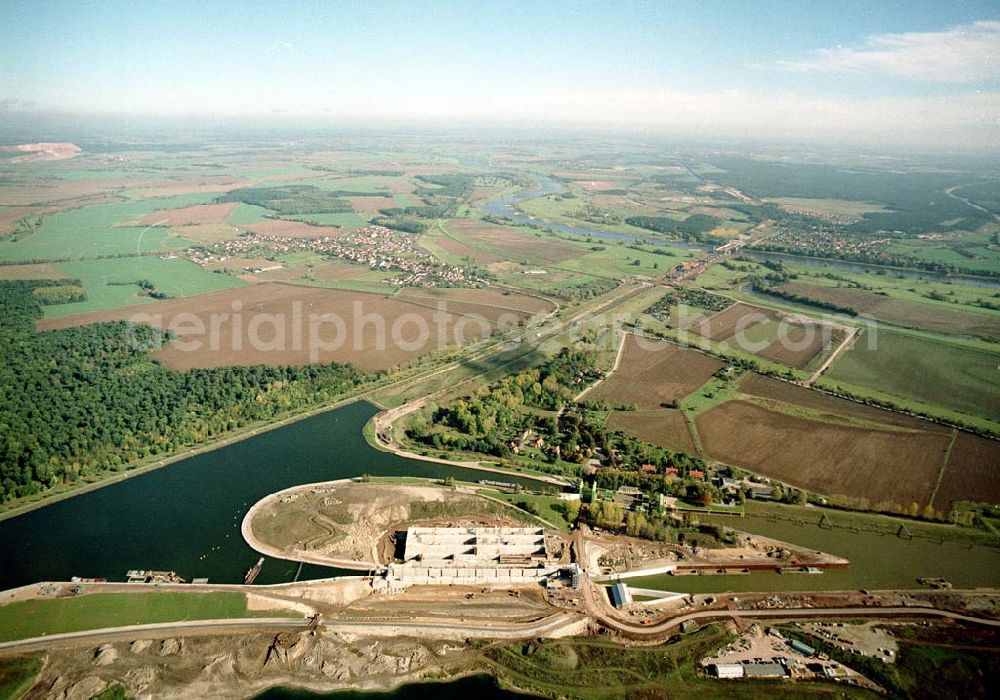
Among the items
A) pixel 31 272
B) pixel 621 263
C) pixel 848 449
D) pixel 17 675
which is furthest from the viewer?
pixel 621 263

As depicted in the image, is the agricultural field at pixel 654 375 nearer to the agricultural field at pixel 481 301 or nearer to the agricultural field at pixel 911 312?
the agricultural field at pixel 481 301

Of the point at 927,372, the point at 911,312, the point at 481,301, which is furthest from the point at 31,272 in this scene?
the point at 911,312

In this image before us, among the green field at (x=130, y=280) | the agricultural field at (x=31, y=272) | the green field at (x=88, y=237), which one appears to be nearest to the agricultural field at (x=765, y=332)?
the green field at (x=130, y=280)

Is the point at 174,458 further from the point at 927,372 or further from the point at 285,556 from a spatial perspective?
the point at 927,372

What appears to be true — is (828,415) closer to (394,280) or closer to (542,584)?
(542,584)

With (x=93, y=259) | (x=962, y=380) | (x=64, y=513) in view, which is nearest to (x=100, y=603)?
(x=64, y=513)
